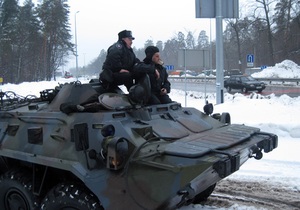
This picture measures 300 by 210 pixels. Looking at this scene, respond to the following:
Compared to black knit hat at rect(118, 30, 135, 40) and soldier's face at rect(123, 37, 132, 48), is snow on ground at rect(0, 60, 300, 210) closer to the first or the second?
soldier's face at rect(123, 37, 132, 48)

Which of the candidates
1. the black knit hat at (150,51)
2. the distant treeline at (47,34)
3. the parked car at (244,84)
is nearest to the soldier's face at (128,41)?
the black knit hat at (150,51)

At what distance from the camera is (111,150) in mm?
3480

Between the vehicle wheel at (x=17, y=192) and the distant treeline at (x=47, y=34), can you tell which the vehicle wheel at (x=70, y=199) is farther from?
the distant treeline at (x=47, y=34)

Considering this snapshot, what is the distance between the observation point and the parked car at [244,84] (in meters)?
26.6

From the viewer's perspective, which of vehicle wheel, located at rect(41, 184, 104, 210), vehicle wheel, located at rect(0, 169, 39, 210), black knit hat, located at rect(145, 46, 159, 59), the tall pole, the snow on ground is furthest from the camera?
the tall pole

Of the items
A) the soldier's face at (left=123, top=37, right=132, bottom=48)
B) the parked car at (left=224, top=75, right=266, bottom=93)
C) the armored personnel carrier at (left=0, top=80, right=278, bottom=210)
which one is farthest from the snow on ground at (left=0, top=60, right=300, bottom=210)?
the parked car at (left=224, top=75, right=266, bottom=93)

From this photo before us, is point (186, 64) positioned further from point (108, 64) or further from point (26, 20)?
point (26, 20)

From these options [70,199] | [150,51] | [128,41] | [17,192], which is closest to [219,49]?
[150,51]

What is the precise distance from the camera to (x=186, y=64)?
15.1 meters

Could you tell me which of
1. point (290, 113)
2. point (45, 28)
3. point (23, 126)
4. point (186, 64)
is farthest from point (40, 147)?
point (45, 28)

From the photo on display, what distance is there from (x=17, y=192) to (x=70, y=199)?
1.07 m

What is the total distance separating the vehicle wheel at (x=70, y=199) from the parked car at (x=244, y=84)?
23952 millimetres

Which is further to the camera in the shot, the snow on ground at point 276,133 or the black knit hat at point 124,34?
the snow on ground at point 276,133

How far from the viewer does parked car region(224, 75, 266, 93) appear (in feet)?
87.1
